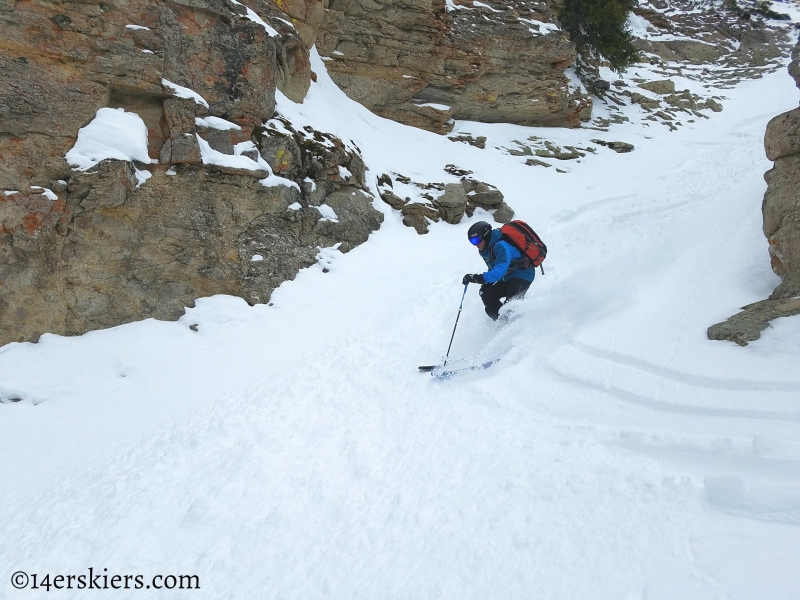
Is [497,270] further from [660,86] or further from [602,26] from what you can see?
[660,86]

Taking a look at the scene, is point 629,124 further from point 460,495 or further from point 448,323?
point 460,495

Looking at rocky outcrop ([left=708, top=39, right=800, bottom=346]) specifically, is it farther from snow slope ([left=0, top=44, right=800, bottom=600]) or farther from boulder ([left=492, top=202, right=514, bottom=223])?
boulder ([left=492, top=202, right=514, bottom=223])

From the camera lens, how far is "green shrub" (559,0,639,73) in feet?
67.3

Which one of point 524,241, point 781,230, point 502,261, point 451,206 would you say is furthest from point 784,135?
point 451,206

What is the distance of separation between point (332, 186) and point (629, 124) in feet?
52.3

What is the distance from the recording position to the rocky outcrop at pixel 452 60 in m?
17.0

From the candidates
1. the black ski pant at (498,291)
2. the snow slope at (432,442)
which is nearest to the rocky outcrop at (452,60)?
the snow slope at (432,442)

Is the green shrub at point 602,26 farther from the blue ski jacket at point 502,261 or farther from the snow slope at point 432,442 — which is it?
the blue ski jacket at point 502,261

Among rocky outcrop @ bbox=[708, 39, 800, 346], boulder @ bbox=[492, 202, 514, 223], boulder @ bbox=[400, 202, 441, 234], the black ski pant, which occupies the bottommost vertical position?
boulder @ bbox=[400, 202, 441, 234]

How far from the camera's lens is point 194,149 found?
28.5 ft

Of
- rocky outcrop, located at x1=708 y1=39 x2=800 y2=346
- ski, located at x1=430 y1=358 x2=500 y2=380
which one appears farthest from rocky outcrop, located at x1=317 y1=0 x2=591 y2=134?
ski, located at x1=430 y1=358 x2=500 y2=380

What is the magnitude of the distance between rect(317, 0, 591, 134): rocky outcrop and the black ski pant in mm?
12538

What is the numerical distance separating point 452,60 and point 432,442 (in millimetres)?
17803

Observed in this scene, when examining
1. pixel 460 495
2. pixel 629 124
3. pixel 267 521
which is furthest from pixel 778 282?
pixel 629 124
